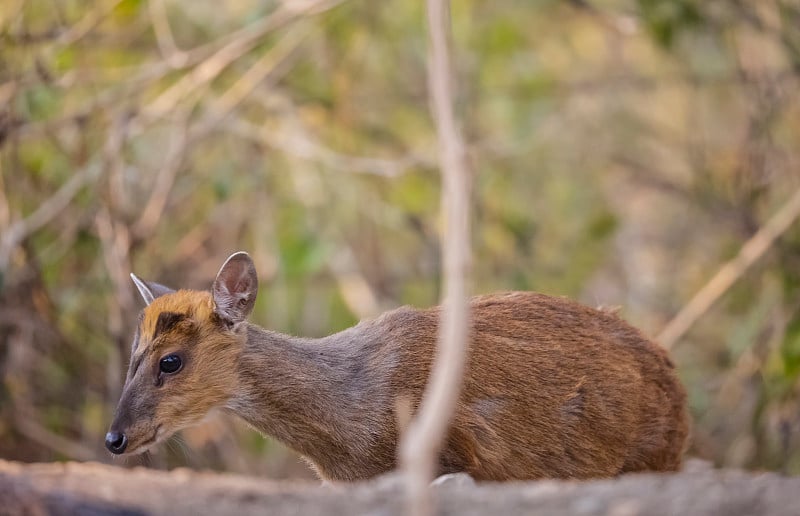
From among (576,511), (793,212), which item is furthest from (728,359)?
(576,511)

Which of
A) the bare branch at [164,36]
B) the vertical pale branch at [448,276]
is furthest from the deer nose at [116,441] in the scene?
the bare branch at [164,36]

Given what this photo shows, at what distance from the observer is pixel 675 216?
13.3 metres

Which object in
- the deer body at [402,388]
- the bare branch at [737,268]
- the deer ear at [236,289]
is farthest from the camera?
the bare branch at [737,268]

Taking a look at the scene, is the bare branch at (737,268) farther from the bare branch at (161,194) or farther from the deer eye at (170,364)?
the deer eye at (170,364)

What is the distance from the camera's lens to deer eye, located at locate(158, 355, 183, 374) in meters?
6.31

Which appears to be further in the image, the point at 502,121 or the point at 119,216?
the point at 502,121

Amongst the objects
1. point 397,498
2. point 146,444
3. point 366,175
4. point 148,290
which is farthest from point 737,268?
point 397,498

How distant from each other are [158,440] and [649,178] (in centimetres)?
758

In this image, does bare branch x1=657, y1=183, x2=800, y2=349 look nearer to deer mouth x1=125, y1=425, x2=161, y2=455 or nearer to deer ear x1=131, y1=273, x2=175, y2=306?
deer ear x1=131, y1=273, x2=175, y2=306

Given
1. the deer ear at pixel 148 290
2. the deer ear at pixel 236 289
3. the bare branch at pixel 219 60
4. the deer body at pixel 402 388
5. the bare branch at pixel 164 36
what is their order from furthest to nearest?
the bare branch at pixel 164 36 < the bare branch at pixel 219 60 < the deer ear at pixel 148 290 < the deer ear at pixel 236 289 < the deer body at pixel 402 388

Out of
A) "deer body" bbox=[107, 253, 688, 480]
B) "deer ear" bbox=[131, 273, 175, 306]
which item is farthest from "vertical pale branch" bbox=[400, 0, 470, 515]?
"deer ear" bbox=[131, 273, 175, 306]

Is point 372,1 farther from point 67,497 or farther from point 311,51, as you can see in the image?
point 67,497

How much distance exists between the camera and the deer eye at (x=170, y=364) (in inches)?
249

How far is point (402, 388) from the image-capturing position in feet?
19.9
